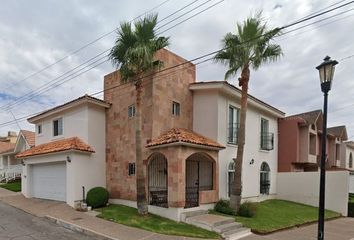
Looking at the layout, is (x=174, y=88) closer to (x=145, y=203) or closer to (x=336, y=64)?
(x=145, y=203)

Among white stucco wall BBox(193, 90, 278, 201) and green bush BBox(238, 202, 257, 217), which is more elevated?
white stucco wall BBox(193, 90, 278, 201)

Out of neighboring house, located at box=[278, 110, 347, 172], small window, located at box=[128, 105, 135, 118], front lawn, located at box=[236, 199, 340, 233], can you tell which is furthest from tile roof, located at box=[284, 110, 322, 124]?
small window, located at box=[128, 105, 135, 118]

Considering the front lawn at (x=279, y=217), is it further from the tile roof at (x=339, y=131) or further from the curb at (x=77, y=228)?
the tile roof at (x=339, y=131)

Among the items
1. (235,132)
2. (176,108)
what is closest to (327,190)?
(235,132)

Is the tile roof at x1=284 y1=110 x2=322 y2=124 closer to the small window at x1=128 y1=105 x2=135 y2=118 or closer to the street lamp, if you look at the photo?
the small window at x1=128 y1=105 x2=135 y2=118

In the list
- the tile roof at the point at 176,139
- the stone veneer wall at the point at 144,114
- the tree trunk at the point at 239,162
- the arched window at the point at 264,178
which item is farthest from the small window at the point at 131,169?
the arched window at the point at 264,178

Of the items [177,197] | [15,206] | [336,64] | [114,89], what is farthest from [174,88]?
[15,206]

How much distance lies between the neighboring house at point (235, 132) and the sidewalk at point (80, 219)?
21.5 ft

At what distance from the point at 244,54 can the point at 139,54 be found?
503cm

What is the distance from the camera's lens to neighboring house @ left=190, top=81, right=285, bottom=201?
16.9 metres

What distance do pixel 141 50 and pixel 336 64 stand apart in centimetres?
765

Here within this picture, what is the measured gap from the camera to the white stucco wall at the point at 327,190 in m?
21.1

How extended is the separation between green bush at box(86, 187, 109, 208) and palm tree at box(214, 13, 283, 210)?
6.78 meters

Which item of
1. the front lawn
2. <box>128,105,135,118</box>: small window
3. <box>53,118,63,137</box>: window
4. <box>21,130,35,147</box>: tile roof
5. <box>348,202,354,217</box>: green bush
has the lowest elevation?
<box>348,202,354,217</box>: green bush
